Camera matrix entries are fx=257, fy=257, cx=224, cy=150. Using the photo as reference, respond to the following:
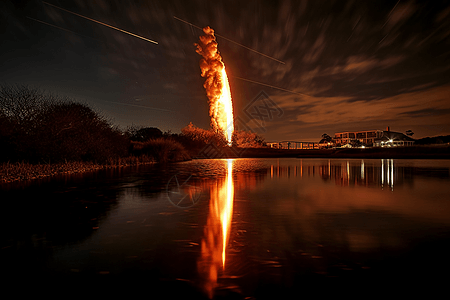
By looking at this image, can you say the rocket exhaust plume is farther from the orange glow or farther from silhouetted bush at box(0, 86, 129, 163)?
the orange glow

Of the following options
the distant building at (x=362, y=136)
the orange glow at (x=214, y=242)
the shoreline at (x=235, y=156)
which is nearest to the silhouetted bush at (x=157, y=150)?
the shoreline at (x=235, y=156)

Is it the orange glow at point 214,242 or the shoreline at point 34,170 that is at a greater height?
the shoreline at point 34,170

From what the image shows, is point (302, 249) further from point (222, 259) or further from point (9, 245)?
point (9, 245)

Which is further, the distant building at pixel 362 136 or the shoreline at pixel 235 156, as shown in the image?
the distant building at pixel 362 136

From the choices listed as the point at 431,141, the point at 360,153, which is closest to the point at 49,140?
the point at 360,153

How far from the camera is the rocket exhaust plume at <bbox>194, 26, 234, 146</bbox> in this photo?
53.6m

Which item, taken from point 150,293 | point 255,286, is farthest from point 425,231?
point 150,293

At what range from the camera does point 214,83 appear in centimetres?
5403

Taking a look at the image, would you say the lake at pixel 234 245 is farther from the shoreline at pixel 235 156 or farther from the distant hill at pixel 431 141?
the distant hill at pixel 431 141

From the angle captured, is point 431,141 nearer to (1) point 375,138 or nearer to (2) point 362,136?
(1) point 375,138

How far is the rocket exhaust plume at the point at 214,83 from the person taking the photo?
176 ft

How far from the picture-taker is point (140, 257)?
3146 mm

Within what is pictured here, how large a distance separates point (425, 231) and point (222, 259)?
11.3 feet

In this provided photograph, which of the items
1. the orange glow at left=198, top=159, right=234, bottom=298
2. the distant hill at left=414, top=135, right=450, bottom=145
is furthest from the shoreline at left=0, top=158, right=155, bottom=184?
the distant hill at left=414, top=135, right=450, bottom=145
